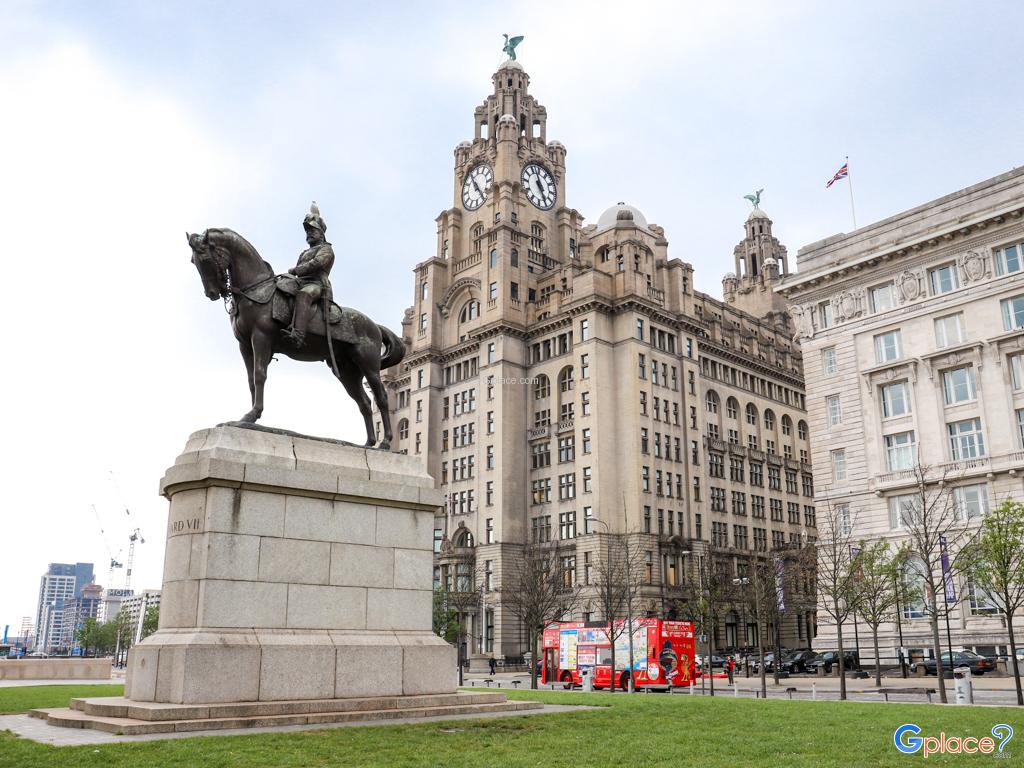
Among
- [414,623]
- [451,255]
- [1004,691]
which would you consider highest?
[451,255]

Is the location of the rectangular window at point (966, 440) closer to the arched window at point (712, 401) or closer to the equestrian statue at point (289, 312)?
the equestrian statue at point (289, 312)

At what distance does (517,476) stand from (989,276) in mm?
52900

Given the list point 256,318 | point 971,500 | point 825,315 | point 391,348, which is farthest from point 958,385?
point 256,318

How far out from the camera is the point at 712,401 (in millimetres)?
103062

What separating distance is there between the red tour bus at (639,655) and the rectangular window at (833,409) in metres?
18.8

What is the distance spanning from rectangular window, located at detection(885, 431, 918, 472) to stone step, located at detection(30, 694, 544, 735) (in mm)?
44344

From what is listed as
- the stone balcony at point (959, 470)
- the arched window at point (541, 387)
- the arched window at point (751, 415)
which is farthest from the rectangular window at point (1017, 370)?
the arched window at point (751, 415)

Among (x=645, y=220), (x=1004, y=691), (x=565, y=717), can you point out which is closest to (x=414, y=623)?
(x=565, y=717)

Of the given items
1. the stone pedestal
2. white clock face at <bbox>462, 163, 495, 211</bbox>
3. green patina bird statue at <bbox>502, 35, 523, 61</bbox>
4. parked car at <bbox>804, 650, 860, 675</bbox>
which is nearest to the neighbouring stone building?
parked car at <bbox>804, 650, 860, 675</bbox>

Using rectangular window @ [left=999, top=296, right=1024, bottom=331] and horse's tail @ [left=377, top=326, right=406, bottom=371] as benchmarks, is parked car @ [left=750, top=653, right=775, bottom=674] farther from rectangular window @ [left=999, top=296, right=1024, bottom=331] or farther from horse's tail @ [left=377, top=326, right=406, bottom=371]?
horse's tail @ [left=377, top=326, right=406, bottom=371]

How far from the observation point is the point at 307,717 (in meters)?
14.3

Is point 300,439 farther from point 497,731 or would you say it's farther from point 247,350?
point 497,731

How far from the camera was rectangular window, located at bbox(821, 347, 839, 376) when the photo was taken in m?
59.3

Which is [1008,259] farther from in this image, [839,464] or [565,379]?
[565,379]
